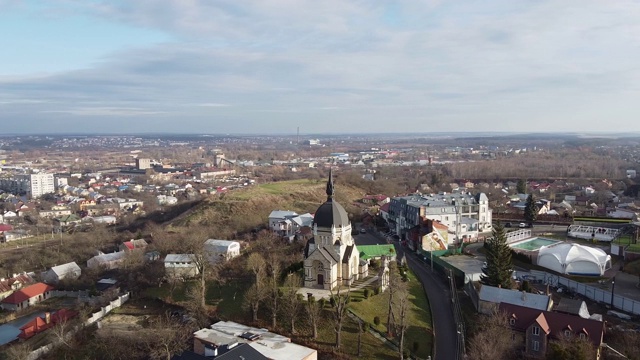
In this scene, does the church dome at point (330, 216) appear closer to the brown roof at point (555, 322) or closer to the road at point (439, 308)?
the road at point (439, 308)

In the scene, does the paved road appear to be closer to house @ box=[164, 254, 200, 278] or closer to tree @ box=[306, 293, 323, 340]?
tree @ box=[306, 293, 323, 340]

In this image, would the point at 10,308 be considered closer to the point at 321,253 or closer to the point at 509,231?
the point at 321,253

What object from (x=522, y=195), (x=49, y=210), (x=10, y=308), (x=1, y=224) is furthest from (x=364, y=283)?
(x=49, y=210)

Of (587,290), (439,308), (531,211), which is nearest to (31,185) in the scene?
(531,211)

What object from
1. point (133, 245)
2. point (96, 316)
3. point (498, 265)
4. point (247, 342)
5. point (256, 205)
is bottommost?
point (96, 316)

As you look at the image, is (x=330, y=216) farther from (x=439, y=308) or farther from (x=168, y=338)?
(x=168, y=338)

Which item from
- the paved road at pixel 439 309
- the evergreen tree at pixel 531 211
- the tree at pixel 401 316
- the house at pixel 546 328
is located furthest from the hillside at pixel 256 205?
the house at pixel 546 328
